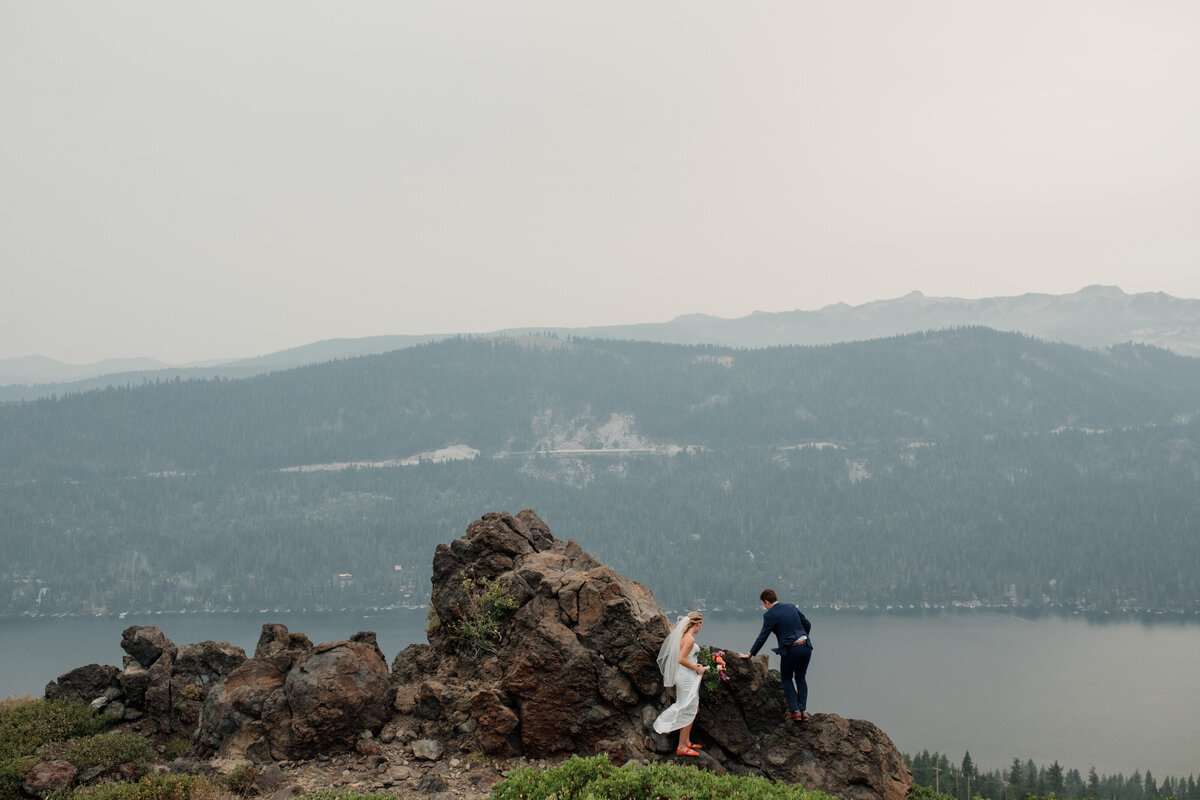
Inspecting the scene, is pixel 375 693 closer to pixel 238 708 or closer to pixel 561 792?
pixel 238 708

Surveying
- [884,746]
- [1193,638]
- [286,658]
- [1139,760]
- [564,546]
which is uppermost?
[564,546]

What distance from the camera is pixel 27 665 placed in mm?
168500

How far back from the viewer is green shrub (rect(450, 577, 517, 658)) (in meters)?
18.9

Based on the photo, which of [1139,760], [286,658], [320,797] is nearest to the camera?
[320,797]

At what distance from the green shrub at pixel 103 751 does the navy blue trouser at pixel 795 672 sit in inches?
521

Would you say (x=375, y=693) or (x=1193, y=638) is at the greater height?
(x=375, y=693)

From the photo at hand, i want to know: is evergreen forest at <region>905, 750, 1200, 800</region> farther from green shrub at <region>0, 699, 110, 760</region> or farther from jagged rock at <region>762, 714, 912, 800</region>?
green shrub at <region>0, 699, 110, 760</region>

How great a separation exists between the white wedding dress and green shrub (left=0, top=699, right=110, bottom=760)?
44.0ft

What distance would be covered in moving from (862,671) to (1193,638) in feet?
321

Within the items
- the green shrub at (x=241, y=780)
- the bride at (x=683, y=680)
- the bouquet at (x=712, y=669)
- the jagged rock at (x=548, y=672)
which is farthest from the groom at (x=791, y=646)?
the green shrub at (x=241, y=780)

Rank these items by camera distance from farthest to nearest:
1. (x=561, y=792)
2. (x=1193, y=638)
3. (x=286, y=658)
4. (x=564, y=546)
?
(x=1193, y=638), (x=564, y=546), (x=286, y=658), (x=561, y=792)

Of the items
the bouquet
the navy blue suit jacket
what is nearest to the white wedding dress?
the bouquet

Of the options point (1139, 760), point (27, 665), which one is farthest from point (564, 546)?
point (27, 665)

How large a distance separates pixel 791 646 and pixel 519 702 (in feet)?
18.1
